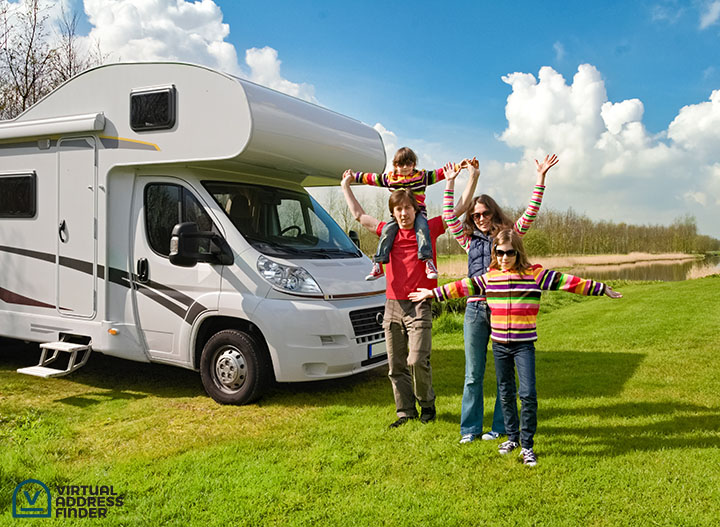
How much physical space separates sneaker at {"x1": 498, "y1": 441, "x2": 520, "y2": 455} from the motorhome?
185cm

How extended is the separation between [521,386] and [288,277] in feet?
8.30

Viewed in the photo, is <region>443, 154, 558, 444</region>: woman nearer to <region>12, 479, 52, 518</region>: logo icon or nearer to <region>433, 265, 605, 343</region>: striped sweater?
<region>433, 265, 605, 343</region>: striped sweater

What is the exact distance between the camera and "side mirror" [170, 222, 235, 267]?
5.84 m

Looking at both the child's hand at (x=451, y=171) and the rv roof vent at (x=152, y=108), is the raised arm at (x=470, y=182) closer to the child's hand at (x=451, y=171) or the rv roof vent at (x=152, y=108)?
the child's hand at (x=451, y=171)

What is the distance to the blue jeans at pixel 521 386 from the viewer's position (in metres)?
4.40

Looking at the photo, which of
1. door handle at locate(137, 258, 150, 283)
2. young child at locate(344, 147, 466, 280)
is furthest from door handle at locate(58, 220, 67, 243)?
young child at locate(344, 147, 466, 280)

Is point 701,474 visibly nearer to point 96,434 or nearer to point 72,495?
point 72,495

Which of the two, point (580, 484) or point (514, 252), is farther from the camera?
point (514, 252)

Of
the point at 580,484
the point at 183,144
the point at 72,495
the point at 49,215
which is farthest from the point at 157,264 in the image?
the point at 580,484

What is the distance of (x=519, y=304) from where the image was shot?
436cm

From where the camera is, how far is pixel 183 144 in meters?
6.17

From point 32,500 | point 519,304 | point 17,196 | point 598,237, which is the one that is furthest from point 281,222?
point 598,237

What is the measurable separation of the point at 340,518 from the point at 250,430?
1.82 m

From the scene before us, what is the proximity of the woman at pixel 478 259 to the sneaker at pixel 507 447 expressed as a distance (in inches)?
10.6
